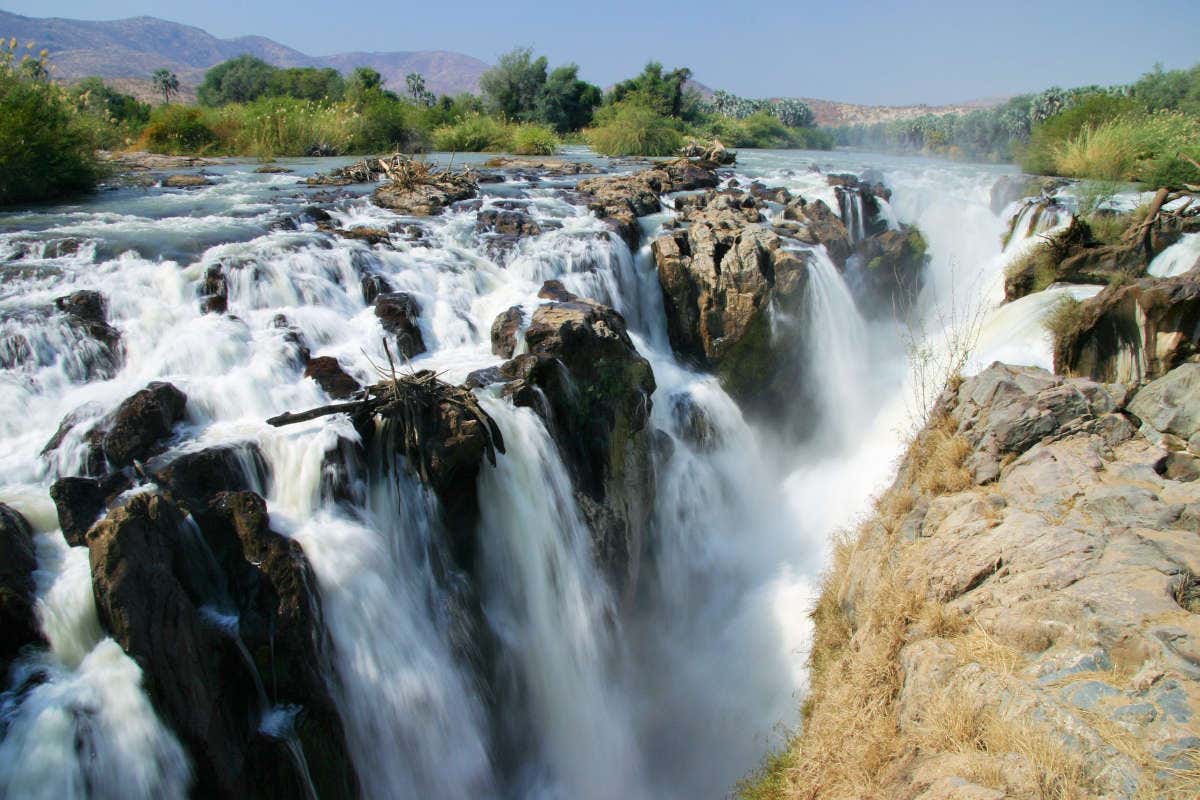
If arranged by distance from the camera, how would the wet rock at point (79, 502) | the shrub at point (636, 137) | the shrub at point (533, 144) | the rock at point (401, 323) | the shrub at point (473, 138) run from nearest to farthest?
the wet rock at point (79, 502) < the rock at point (401, 323) < the shrub at point (533, 144) < the shrub at point (473, 138) < the shrub at point (636, 137)

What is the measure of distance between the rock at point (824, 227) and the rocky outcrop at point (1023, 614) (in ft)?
25.1

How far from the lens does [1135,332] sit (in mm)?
7988

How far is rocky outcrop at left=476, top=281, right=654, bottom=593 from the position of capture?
777 cm

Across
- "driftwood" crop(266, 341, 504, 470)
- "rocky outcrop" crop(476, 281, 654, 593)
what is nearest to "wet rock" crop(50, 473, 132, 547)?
"driftwood" crop(266, 341, 504, 470)

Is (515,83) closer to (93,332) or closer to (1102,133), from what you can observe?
(1102,133)

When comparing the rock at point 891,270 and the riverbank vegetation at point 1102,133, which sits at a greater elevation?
the riverbank vegetation at point 1102,133

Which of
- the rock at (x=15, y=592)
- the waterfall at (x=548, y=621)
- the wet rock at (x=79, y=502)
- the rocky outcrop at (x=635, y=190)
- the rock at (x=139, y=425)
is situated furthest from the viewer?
the rocky outcrop at (x=635, y=190)

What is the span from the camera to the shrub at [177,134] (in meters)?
24.2

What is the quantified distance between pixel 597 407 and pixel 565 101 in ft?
120

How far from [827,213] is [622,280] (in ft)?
22.4

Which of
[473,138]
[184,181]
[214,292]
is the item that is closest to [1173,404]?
[214,292]

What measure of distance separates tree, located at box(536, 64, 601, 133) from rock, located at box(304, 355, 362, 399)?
35.0m

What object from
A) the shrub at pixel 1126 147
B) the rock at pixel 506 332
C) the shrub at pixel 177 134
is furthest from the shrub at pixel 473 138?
the rock at pixel 506 332

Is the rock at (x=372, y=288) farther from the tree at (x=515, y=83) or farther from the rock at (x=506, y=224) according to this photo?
the tree at (x=515, y=83)
